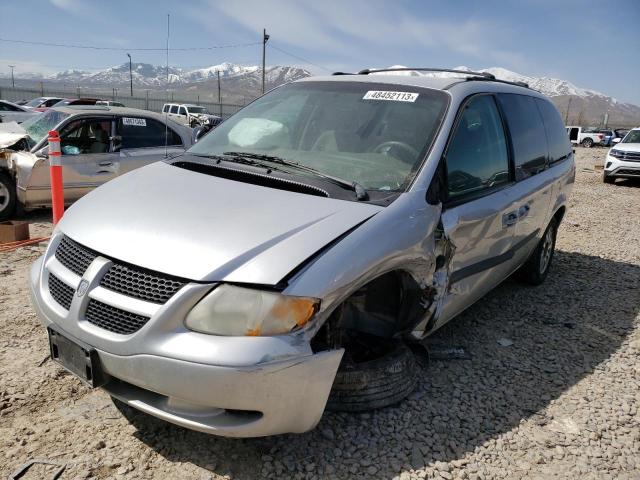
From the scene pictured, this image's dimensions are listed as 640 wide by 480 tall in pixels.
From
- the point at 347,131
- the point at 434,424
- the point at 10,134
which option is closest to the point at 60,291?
the point at 347,131

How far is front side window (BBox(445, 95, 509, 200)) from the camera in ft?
10.0

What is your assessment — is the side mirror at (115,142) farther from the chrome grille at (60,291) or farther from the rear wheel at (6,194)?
the chrome grille at (60,291)

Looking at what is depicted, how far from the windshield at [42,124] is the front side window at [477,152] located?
584 centimetres

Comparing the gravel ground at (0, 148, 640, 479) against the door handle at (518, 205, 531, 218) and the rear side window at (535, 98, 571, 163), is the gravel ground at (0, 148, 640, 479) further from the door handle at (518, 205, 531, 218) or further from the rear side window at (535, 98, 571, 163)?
the rear side window at (535, 98, 571, 163)

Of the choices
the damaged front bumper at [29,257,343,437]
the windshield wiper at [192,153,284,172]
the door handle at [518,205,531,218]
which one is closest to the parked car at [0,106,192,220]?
the windshield wiper at [192,153,284,172]

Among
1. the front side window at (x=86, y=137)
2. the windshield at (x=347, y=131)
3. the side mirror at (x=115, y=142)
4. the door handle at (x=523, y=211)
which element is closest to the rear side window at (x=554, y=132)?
the door handle at (x=523, y=211)

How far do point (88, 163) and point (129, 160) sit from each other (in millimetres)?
548

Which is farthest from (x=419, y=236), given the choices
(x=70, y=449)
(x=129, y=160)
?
(x=129, y=160)

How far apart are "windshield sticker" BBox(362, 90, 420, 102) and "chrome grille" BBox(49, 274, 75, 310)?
206 cm

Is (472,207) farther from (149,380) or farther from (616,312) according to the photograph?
(616,312)

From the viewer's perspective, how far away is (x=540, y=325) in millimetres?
4273

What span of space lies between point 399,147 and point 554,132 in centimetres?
277

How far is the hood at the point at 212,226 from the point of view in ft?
6.79

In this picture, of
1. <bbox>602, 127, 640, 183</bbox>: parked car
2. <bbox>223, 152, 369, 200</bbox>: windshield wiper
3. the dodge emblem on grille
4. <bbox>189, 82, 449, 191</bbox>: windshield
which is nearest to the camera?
the dodge emblem on grille
